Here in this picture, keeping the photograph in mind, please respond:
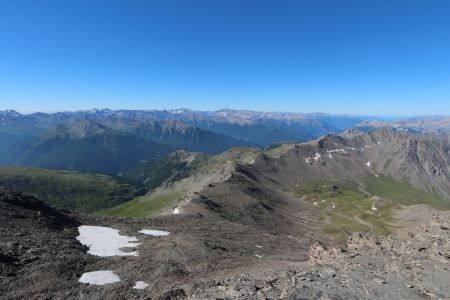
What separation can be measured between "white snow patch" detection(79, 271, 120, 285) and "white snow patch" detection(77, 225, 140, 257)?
8860 mm

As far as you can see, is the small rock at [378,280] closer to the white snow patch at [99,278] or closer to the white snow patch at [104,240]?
the white snow patch at [99,278]

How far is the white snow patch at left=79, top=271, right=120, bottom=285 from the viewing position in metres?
39.5

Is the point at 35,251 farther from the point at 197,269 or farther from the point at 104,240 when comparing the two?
the point at 197,269

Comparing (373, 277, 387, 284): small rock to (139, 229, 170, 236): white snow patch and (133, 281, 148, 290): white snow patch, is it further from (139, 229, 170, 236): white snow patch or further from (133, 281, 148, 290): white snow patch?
(139, 229, 170, 236): white snow patch

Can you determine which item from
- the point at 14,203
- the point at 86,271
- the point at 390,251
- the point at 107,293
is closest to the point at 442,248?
the point at 390,251

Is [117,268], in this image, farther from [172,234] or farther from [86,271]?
[172,234]

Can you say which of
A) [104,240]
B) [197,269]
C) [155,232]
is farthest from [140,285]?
[155,232]

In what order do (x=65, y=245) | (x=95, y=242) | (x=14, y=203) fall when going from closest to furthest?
(x=65, y=245) → (x=95, y=242) → (x=14, y=203)

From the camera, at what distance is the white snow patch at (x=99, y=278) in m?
39.5

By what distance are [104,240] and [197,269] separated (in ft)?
65.3

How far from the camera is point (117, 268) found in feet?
144

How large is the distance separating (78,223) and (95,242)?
13.6 meters

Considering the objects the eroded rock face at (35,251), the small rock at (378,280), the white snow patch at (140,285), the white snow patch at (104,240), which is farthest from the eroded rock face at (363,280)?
the white snow patch at (104,240)

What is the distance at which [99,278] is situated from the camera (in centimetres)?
4062
